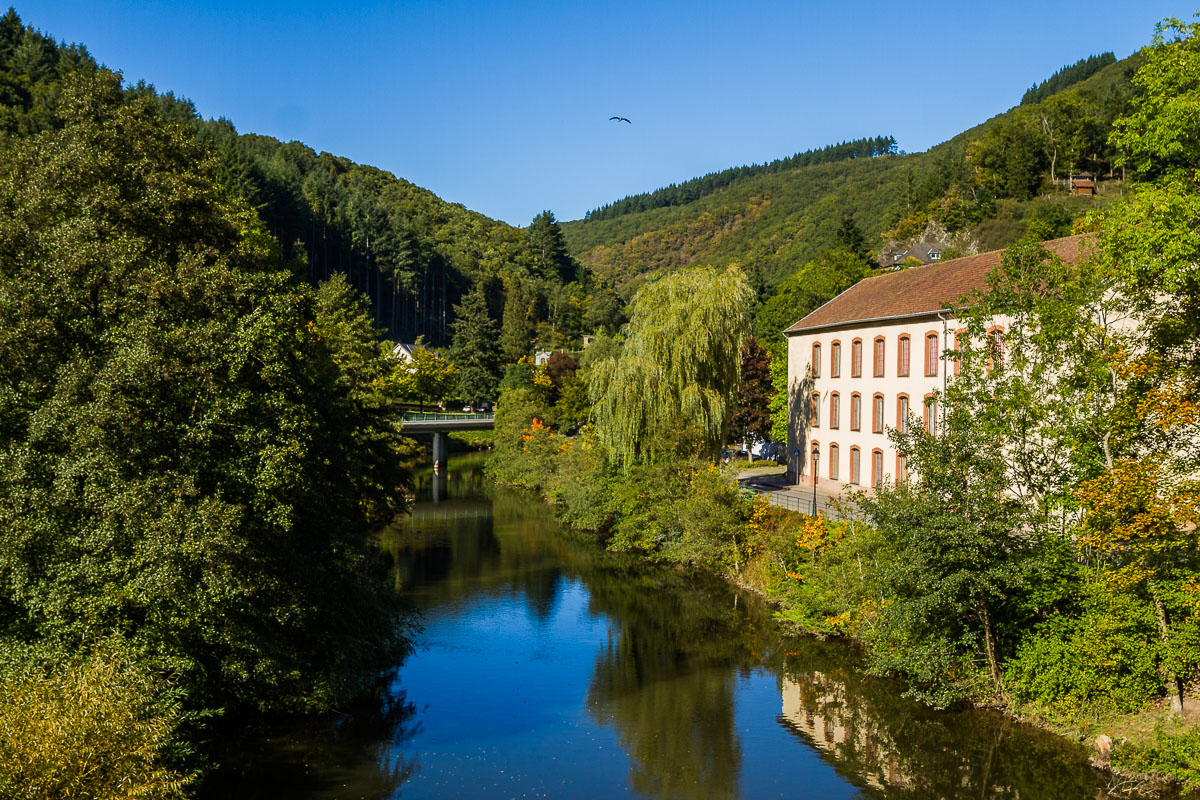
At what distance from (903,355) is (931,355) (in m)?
1.64

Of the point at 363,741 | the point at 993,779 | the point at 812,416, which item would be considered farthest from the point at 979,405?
the point at 812,416

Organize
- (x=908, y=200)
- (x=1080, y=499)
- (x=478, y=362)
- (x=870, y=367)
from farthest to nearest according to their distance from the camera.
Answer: (x=908, y=200) < (x=478, y=362) < (x=870, y=367) < (x=1080, y=499)

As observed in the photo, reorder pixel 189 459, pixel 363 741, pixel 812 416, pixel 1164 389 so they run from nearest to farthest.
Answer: pixel 189 459
pixel 1164 389
pixel 363 741
pixel 812 416

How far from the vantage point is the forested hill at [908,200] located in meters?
84.4

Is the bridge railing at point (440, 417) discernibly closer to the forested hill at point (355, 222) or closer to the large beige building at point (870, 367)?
the forested hill at point (355, 222)

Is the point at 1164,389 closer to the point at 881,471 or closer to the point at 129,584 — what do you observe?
the point at 129,584

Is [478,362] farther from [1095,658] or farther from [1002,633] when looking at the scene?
[1095,658]

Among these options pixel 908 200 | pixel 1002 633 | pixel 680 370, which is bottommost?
pixel 1002 633

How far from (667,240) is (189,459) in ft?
525

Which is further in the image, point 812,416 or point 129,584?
point 812,416

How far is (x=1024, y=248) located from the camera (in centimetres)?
1741

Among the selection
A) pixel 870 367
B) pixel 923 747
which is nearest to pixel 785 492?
pixel 870 367

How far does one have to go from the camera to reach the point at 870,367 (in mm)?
35188

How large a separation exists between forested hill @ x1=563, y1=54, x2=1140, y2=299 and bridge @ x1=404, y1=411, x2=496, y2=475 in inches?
1058
